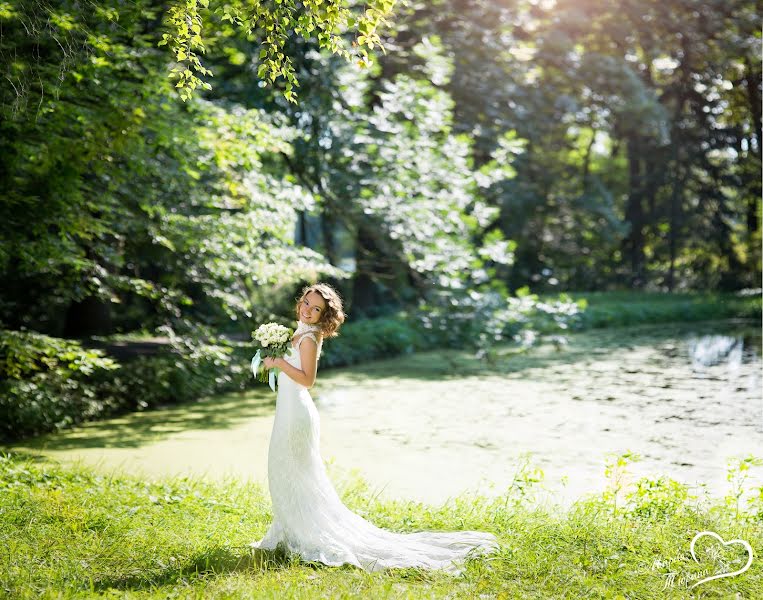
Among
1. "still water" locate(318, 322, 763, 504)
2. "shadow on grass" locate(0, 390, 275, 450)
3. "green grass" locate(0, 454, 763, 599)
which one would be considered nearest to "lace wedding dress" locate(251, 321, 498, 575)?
"green grass" locate(0, 454, 763, 599)

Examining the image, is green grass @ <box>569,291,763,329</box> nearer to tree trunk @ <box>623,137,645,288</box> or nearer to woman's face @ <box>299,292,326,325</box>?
tree trunk @ <box>623,137,645,288</box>

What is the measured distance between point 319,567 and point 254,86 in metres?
9.62

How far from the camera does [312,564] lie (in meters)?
5.02

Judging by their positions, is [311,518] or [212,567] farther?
[311,518]

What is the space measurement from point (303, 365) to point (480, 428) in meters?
5.72

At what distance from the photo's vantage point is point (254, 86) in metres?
13.1

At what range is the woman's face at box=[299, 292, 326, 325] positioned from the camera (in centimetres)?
535

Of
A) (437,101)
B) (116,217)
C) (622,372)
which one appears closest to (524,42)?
(437,101)

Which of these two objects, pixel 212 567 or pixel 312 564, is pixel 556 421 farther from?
pixel 212 567

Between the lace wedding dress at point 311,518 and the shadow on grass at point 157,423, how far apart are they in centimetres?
479

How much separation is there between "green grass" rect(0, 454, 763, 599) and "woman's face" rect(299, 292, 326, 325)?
1463mm

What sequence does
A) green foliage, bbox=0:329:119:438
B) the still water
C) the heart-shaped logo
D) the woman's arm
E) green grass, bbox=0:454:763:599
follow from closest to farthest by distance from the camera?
green grass, bbox=0:454:763:599, the heart-shaped logo, the woman's arm, the still water, green foliage, bbox=0:329:119:438

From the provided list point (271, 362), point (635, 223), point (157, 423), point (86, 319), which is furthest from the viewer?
point (635, 223)

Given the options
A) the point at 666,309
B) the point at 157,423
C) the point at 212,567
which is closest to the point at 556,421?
the point at 157,423
